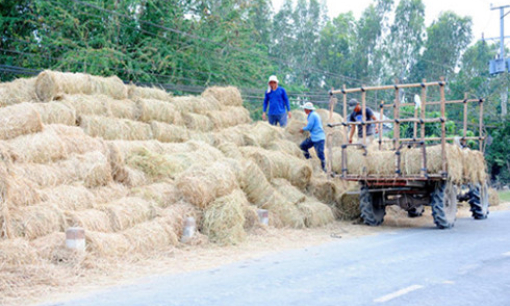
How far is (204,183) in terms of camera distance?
12492mm

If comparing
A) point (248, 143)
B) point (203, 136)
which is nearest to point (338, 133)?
point (248, 143)

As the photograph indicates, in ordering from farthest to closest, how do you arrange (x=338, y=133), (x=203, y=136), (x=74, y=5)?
(x=74, y=5) < (x=338, y=133) < (x=203, y=136)

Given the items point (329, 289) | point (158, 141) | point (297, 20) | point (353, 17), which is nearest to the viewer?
point (329, 289)

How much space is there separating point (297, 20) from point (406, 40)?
466 inches

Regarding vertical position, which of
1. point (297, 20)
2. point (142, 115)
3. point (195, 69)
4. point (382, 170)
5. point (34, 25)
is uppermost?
point (297, 20)

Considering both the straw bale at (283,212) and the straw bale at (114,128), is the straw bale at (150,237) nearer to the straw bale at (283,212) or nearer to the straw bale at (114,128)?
the straw bale at (114,128)

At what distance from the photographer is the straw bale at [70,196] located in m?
10.5

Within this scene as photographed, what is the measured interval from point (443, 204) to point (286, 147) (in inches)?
184

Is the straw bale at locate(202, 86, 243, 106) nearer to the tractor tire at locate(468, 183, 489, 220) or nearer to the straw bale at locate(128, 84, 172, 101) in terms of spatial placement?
the straw bale at locate(128, 84, 172, 101)

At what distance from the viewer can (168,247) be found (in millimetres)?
11203

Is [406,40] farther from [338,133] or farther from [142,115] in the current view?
[142,115]

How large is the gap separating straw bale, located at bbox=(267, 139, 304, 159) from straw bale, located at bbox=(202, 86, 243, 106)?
2.17 m

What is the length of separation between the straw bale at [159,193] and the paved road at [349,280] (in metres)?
2.74

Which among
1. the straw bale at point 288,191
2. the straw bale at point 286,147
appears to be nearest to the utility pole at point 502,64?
the straw bale at point 286,147
